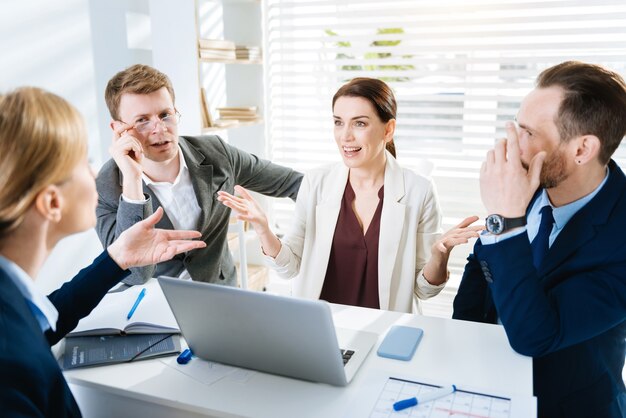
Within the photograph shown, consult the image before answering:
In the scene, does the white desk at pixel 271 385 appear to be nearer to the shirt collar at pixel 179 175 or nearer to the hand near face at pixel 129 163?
the hand near face at pixel 129 163

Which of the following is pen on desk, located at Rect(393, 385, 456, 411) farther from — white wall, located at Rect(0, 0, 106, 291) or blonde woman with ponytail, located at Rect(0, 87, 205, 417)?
white wall, located at Rect(0, 0, 106, 291)

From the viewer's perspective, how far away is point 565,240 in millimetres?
1357

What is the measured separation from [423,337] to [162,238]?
A: 0.74 metres

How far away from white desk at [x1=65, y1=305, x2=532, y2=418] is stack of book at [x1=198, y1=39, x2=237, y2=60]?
1.97m

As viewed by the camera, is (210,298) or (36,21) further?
(36,21)

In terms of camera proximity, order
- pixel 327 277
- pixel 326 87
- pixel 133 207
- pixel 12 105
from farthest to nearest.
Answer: pixel 326 87 → pixel 327 277 → pixel 133 207 → pixel 12 105

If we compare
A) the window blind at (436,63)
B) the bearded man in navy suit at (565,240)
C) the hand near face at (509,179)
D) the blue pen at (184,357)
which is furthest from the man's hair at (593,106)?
the window blind at (436,63)

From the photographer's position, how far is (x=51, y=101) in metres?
0.95

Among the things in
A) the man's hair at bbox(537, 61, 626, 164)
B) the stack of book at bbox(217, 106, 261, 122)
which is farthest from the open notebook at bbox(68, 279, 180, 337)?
the stack of book at bbox(217, 106, 261, 122)

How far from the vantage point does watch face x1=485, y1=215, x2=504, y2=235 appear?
1.29 metres

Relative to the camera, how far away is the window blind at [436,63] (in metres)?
2.93

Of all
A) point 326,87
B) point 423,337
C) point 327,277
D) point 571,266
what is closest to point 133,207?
point 327,277

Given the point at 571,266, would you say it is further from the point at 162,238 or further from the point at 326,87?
the point at 326,87

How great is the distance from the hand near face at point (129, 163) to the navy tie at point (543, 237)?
1.26 m
